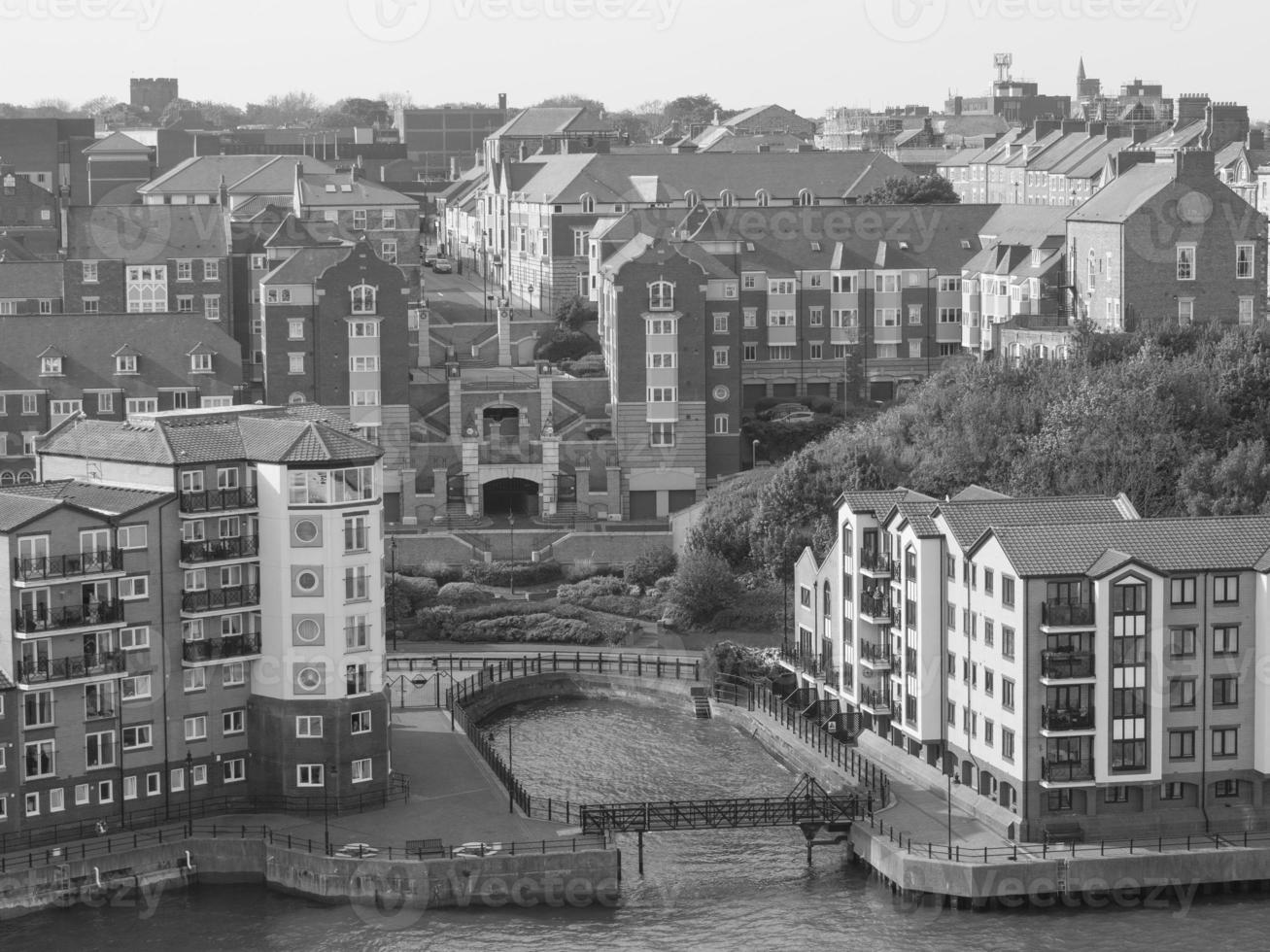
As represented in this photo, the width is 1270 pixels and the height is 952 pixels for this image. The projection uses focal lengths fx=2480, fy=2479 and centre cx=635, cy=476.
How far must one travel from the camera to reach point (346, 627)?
62.2 m

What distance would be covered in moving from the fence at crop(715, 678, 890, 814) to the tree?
56.5 meters

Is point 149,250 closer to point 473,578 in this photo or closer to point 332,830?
point 473,578

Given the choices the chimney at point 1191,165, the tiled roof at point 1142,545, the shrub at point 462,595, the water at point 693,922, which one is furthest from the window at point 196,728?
the chimney at point 1191,165

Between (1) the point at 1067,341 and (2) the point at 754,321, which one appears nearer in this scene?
(1) the point at 1067,341

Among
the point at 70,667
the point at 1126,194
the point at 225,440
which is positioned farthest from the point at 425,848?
the point at 1126,194

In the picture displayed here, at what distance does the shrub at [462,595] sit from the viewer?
3570 inches

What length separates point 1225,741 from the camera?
60500 millimetres

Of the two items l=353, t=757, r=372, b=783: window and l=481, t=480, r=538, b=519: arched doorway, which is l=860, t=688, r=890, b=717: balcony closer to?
l=353, t=757, r=372, b=783: window

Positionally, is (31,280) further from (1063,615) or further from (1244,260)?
(1063,615)

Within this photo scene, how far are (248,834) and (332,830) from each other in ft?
6.60

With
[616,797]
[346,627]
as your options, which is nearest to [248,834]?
[346,627]

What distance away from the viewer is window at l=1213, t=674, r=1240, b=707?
60.4m

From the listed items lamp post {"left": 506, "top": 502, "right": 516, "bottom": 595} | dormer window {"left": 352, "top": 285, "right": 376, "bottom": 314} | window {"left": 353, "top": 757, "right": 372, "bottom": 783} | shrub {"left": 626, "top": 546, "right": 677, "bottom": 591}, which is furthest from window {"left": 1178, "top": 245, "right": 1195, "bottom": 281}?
window {"left": 353, "top": 757, "right": 372, "bottom": 783}

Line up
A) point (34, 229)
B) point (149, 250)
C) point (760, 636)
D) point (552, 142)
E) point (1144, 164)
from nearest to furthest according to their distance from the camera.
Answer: point (760, 636) < point (1144, 164) < point (149, 250) < point (34, 229) < point (552, 142)
